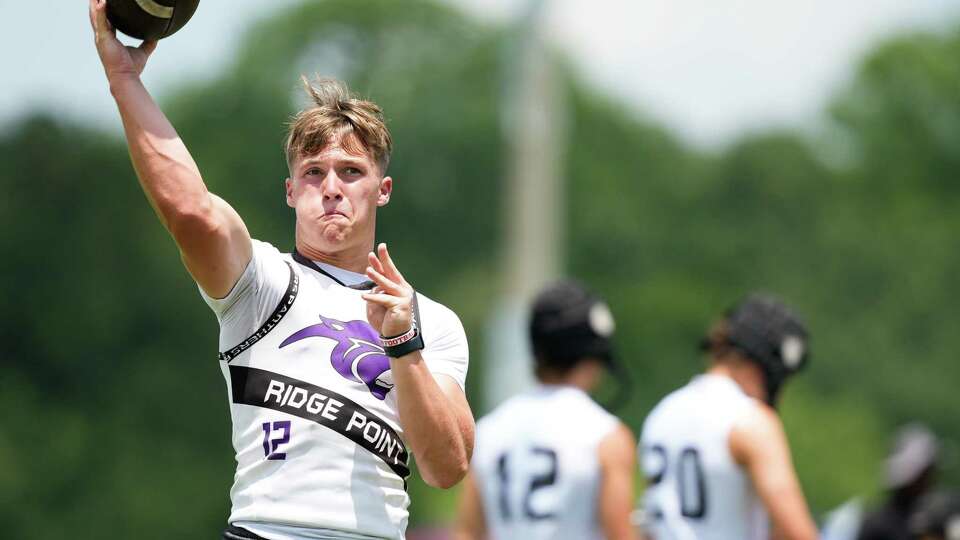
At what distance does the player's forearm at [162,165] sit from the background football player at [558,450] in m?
3.16

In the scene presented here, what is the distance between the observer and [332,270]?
471cm

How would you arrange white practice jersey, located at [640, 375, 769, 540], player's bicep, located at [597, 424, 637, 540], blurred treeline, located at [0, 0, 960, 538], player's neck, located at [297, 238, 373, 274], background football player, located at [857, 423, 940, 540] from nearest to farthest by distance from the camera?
player's neck, located at [297, 238, 373, 274]
white practice jersey, located at [640, 375, 769, 540]
player's bicep, located at [597, 424, 637, 540]
background football player, located at [857, 423, 940, 540]
blurred treeline, located at [0, 0, 960, 538]

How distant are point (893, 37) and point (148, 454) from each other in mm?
27890

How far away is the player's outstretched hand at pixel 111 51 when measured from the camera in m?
4.39

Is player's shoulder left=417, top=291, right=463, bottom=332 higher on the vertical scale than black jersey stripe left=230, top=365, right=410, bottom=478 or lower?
higher

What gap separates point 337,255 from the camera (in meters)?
4.73

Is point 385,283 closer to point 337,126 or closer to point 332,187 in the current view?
point 332,187

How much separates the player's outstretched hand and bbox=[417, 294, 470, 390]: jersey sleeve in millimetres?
1025

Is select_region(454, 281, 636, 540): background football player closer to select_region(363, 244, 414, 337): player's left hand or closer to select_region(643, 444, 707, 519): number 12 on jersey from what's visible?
select_region(643, 444, 707, 519): number 12 on jersey

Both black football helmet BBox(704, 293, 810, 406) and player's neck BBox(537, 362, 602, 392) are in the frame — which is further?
player's neck BBox(537, 362, 602, 392)

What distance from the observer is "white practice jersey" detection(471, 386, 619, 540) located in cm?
712

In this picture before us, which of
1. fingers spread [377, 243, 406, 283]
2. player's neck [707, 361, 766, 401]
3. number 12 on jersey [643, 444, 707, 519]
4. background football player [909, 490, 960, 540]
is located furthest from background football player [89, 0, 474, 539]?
background football player [909, 490, 960, 540]

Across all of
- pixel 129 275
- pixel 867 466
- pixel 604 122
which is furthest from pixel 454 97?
pixel 867 466

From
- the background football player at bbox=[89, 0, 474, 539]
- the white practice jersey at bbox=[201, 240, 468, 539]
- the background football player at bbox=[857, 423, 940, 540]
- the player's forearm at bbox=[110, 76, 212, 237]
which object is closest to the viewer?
the player's forearm at bbox=[110, 76, 212, 237]
